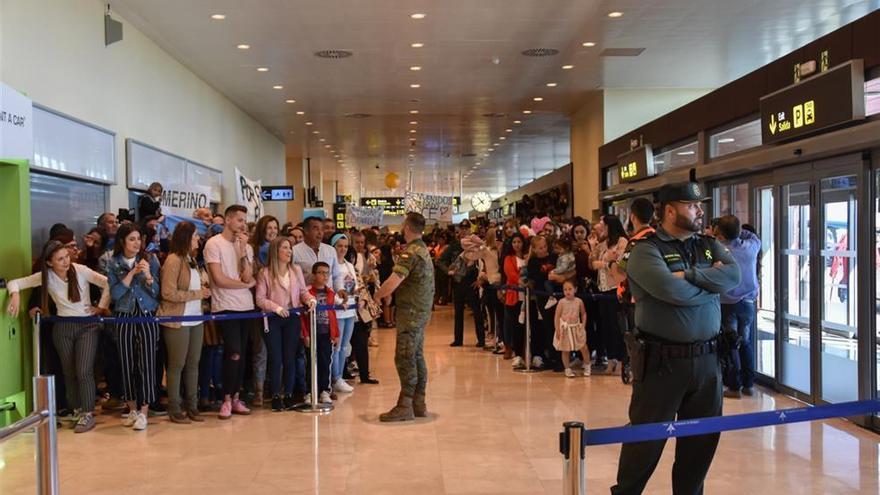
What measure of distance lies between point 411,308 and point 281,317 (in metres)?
1.33

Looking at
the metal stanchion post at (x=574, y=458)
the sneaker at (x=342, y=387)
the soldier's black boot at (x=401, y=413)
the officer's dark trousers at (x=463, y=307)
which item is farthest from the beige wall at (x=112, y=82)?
the metal stanchion post at (x=574, y=458)

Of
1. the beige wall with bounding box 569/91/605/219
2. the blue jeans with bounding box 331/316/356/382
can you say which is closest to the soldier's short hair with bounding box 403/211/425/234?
the blue jeans with bounding box 331/316/356/382

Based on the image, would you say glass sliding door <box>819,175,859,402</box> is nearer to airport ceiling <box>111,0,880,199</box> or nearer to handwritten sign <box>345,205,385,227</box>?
airport ceiling <box>111,0,880,199</box>

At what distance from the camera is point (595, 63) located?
1320 cm

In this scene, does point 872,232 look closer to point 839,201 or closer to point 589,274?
point 839,201

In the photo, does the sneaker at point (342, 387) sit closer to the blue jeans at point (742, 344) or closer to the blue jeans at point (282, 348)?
the blue jeans at point (282, 348)

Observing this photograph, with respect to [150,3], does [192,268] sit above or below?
below

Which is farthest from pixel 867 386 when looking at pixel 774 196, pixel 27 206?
pixel 27 206

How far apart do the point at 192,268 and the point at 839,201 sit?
564 cm

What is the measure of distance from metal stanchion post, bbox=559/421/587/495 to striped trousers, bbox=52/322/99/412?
519 cm

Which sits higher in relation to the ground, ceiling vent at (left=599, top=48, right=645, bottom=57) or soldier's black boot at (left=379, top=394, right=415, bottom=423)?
ceiling vent at (left=599, top=48, right=645, bottom=57)

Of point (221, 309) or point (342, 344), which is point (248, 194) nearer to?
point (342, 344)

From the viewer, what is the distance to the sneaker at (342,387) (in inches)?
340

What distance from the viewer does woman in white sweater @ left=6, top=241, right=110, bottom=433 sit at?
22.6ft
